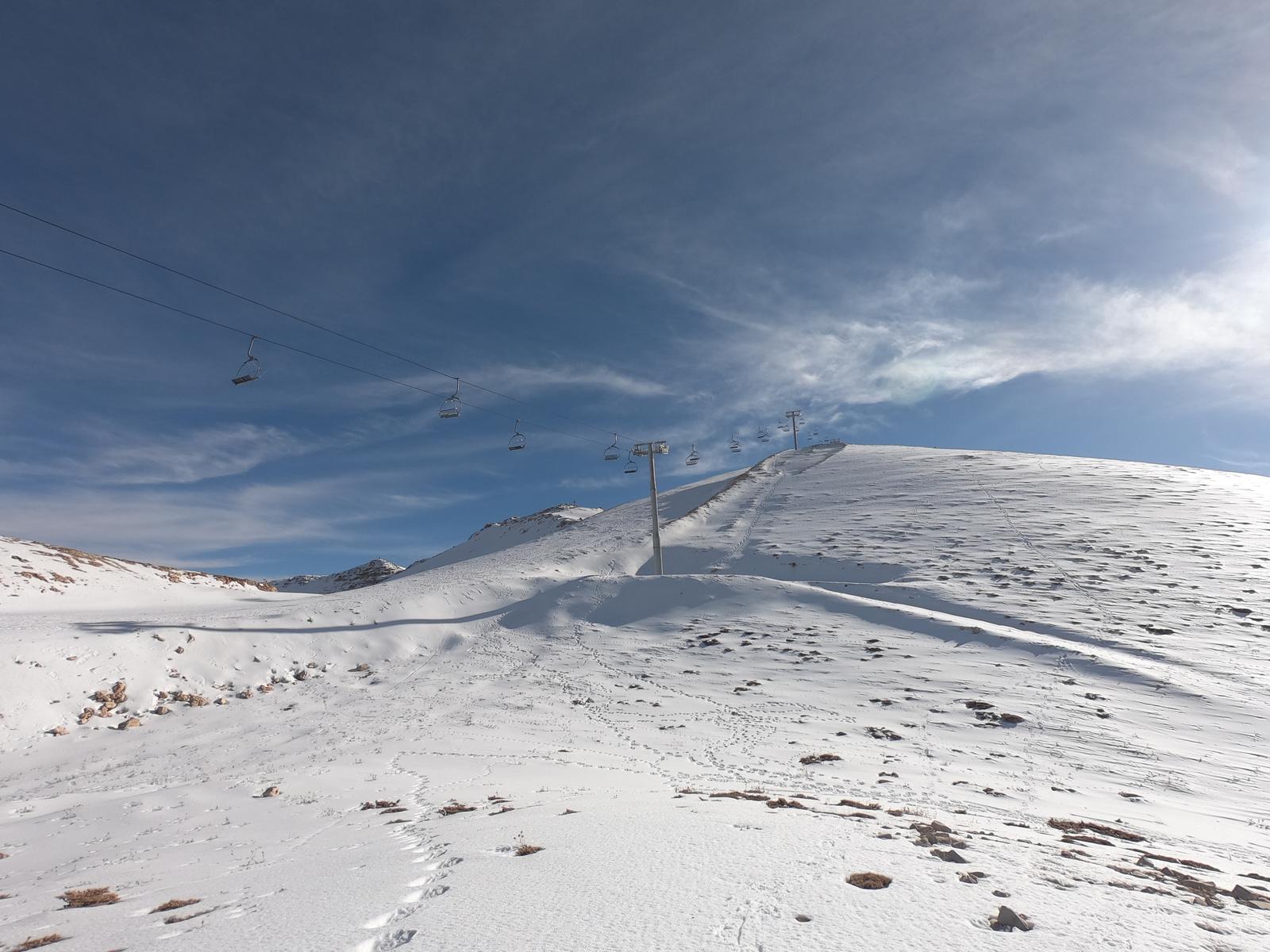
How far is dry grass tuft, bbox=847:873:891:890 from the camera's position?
3958 mm

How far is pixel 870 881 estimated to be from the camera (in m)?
4.04

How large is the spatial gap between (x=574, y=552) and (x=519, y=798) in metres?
30.8

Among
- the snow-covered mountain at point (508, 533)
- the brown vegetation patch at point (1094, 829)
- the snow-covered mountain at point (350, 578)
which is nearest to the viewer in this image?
the brown vegetation patch at point (1094, 829)

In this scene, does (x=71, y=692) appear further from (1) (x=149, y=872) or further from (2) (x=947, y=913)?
(2) (x=947, y=913)

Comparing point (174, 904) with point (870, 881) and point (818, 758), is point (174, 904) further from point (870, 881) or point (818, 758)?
point (818, 758)

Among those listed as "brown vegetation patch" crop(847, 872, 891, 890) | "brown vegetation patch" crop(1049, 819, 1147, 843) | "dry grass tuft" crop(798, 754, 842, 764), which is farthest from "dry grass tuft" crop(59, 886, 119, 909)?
"brown vegetation patch" crop(1049, 819, 1147, 843)

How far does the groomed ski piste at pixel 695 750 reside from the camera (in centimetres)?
387

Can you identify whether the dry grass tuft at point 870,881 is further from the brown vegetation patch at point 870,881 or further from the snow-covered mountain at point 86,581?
the snow-covered mountain at point 86,581

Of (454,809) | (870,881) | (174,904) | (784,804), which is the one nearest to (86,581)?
(454,809)

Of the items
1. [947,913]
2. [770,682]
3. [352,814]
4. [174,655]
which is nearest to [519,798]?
[352,814]

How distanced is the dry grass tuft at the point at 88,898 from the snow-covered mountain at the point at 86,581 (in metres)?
25.0

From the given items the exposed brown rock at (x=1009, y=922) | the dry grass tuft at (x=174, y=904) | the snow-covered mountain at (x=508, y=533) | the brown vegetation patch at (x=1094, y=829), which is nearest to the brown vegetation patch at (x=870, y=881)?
the exposed brown rock at (x=1009, y=922)

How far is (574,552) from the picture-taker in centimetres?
3934

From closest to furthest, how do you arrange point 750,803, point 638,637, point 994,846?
point 994,846, point 750,803, point 638,637
